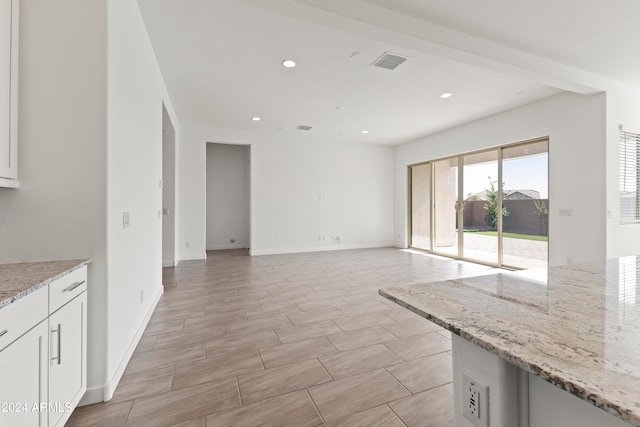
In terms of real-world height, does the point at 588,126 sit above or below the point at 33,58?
above

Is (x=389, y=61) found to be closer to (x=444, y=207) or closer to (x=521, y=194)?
(x=521, y=194)

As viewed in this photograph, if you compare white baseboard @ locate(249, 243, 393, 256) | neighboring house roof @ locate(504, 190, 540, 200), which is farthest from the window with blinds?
white baseboard @ locate(249, 243, 393, 256)

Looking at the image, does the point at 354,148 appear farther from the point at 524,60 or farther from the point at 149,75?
the point at 149,75

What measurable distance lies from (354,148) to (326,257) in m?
3.17

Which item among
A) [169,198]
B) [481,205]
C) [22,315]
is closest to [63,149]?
[22,315]

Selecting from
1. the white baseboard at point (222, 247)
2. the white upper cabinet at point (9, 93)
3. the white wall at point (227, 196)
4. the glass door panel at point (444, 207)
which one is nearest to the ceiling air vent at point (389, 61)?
the white upper cabinet at point (9, 93)

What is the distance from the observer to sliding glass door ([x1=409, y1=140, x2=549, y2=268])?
5.00 metres

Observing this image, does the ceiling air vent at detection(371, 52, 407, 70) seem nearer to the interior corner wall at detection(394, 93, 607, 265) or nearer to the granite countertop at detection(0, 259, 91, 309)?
the interior corner wall at detection(394, 93, 607, 265)

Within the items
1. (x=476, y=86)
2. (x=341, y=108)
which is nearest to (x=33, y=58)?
(x=341, y=108)

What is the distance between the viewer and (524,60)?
3.18m

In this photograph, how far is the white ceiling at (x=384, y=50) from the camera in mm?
2477

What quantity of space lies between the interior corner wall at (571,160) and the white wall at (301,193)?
3.30 m

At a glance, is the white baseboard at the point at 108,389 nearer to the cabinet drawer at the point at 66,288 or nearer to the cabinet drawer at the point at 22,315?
the cabinet drawer at the point at 66,288

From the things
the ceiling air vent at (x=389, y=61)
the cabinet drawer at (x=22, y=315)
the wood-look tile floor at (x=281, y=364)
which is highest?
the ceiling air vent at (x=389, y=61)
